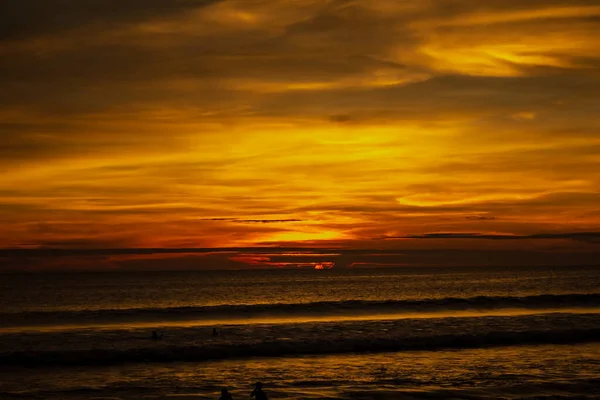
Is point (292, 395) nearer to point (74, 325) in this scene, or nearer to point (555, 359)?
point (555, 359)

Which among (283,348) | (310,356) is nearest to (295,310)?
(283,348)

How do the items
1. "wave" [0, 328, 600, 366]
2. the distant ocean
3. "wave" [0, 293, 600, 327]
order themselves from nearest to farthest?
1. the distant ocean
2. "wave" [0, 328, 600, 366]
3. "wave" [0, 293, 600, 327]

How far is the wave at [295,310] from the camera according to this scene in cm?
5256

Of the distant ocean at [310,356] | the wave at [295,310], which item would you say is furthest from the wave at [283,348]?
the wave at [295,310]

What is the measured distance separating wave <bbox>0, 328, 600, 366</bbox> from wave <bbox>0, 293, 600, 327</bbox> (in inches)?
756

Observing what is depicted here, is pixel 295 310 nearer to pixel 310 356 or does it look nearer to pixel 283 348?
pixel 283 348

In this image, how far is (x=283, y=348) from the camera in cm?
3173

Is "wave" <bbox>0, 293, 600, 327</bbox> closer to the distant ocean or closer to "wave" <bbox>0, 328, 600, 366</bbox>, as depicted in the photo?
the distant ocean

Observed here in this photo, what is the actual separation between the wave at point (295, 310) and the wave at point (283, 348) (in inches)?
756

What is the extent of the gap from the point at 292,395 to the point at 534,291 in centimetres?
6957

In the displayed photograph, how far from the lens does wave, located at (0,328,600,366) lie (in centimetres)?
2966

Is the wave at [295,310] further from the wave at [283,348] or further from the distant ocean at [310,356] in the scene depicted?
the wave at [283,348]

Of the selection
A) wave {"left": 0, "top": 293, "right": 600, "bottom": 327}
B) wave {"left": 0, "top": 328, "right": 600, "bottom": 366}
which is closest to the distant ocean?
wave {"left": 0, "top": 328, "right": 600, "bottom": 366}

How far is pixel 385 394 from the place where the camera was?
21.0 meters
